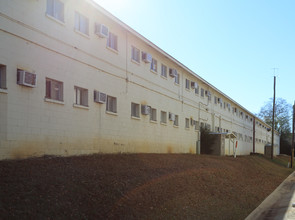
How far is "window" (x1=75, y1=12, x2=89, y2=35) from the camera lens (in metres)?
14.1

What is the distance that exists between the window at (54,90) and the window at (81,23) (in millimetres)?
2594

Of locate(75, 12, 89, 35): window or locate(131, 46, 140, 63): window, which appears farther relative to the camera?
locate(131, 46, 140, 63): window

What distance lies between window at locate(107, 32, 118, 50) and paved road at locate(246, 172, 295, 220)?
9.66 meters

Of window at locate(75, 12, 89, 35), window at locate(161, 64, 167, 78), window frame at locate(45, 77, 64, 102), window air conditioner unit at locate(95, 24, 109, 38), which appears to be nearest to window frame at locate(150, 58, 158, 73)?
window at locate(161, 64, 167, 78)

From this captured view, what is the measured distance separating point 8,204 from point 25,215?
1.60 feet

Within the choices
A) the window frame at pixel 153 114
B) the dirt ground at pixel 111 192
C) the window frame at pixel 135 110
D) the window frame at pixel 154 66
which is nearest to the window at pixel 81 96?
the dirt ground at pixel 111 192

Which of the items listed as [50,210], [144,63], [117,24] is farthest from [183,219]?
[144,63]

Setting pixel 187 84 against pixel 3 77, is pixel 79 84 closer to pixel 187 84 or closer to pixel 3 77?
pixel 3 77

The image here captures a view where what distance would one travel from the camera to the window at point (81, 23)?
14130 mm

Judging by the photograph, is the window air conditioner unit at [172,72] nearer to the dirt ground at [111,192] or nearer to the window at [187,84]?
the window at [187,84]

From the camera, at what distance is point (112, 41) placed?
17109mm

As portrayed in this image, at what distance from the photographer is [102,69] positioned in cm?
1580

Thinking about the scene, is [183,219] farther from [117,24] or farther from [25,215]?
[117,24]

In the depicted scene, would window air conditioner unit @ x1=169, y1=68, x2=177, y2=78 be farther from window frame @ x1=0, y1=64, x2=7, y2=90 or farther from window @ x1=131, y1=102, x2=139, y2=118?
window frame @ x1=0, y1=64, x2=7, y2=90
